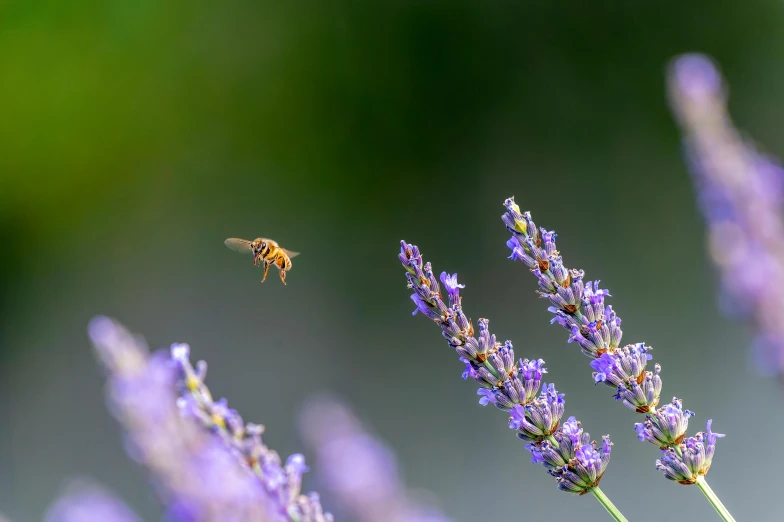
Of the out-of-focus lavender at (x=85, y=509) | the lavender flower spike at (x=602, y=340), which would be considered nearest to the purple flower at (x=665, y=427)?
the lavender flower spike at (x=602, y=340)

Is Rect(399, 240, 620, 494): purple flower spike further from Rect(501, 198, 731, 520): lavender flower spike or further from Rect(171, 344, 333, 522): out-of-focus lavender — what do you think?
Rect(171, 344, 333, 522): out-of-focus lavender

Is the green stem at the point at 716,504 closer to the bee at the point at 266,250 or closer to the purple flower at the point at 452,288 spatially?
the purple flower at the point at 452,288

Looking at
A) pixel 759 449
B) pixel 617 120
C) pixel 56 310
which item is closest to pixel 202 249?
pixel 56 310

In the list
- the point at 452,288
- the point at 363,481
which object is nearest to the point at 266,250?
the point at 452,288

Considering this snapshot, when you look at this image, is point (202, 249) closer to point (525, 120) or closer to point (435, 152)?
point (435, 152)

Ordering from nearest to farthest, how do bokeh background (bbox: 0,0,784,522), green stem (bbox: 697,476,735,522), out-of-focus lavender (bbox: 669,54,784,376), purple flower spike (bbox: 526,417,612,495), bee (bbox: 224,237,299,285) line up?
1. out-of-focus lavender (bbox: 669,54,784,376)
2. green stem (bbox: 697,476,735,522)
3. purple flower spike (bbox: 526,417,612,495)
4. bee (bbox: 224,237,299,285)
5. bokeh background (bbox: 0,0,784,522)

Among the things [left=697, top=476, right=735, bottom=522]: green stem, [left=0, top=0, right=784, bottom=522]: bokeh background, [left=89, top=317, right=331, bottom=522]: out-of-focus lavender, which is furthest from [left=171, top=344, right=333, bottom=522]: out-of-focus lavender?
[left=0, top=0, right=784, bottom=522]: bokeh background
